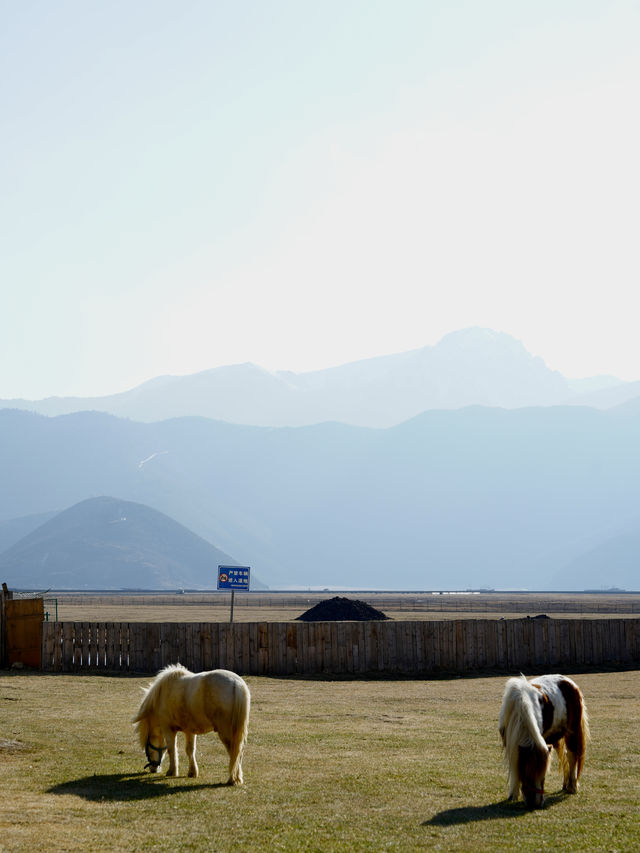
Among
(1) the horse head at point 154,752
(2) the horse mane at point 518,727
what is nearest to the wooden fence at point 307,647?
(1) the horse head at point 154,752

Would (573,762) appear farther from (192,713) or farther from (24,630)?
(24,630)

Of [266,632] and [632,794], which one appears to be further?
[266,632]

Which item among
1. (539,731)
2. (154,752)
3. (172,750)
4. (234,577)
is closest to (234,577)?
(234,577)

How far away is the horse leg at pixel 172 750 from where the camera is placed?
43.2ft

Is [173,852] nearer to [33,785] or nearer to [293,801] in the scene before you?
[293,801]

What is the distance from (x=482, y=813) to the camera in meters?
11.1

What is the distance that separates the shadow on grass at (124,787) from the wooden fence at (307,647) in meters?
16.8

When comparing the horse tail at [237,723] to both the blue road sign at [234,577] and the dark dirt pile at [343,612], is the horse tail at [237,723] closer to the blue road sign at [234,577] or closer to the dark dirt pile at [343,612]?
the blue road sign at [234,577]

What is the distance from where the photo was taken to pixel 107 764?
47.2ft

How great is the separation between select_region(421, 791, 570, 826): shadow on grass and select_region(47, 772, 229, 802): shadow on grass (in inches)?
123

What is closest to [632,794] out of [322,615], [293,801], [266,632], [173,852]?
[293,801]

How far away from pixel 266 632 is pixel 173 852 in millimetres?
21237

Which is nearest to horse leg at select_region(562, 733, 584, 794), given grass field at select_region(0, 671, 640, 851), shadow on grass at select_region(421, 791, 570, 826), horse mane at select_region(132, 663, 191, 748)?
grass field at select_region(0, 671, 640, 851)

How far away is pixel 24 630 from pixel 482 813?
22395mm
